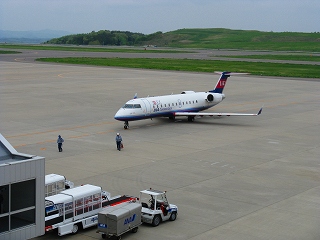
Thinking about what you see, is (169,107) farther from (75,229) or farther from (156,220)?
(75,229)

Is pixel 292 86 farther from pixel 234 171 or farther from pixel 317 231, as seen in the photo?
pixel 317 231

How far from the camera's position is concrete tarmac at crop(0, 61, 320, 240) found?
25219 mm

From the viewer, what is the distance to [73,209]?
23797mm

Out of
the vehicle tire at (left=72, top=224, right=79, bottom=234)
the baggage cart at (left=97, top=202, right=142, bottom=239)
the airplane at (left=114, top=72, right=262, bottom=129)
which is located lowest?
the vehicle tire at (left=72, top=224, right=79, bottom=234)

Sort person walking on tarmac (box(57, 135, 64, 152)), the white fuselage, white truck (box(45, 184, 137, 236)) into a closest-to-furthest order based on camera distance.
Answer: white truck (box(45, 184, 137, 236))
person walking on tarmac (box(57, 135, 64, 152))
the white fuselage

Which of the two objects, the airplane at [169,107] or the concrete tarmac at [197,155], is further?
the airplane at [169,107]

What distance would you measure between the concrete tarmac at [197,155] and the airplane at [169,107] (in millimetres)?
1040

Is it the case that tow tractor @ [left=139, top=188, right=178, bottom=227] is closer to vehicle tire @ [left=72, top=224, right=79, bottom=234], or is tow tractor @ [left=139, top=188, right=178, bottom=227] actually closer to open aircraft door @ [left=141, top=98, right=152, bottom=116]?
vehicle tire @ [left=72, top=224, right=79, bottom=234]

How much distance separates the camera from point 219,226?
2444 centimetres

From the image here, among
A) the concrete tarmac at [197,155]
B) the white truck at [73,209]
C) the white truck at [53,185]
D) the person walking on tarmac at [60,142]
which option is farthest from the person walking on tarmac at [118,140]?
the white truck at [73,209]

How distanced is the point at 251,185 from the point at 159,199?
271 inches

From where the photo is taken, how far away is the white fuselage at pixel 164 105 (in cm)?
4738

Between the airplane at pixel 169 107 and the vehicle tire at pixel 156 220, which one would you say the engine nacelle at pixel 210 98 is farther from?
the vehicle tire at pixel 156 220

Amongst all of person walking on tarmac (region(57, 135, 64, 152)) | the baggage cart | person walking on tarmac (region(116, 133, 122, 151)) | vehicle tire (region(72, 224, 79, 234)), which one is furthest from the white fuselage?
the baggage cart
